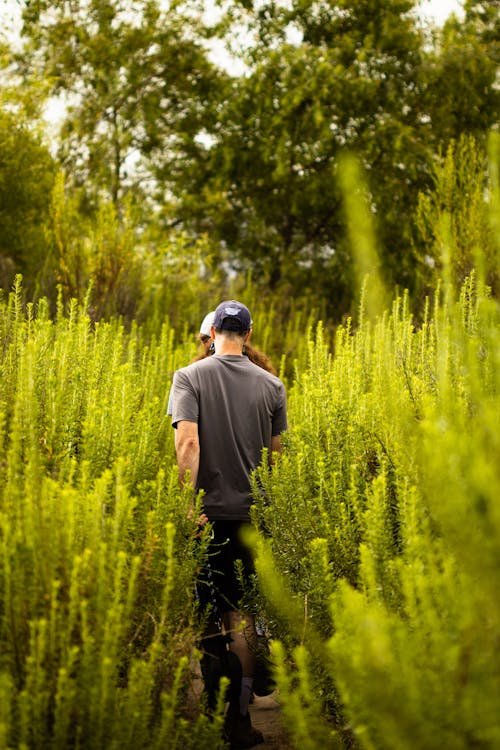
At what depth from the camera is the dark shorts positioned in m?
3.57

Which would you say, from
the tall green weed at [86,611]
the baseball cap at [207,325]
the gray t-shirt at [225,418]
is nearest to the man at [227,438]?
the gray t-shirt at [225,418]

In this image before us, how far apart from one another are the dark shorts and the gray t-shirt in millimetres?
69

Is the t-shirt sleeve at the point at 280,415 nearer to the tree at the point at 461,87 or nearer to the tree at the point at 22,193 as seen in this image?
the tree at the point at 22,193

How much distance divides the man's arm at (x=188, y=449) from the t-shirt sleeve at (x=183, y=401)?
4 cm

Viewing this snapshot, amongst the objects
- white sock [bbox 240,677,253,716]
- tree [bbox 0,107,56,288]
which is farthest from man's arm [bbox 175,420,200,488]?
tree [bbox 0,107,56,288]

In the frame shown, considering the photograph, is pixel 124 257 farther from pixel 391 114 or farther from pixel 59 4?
pixel 59 4

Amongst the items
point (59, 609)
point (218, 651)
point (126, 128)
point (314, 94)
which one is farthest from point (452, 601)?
point (126, 128)

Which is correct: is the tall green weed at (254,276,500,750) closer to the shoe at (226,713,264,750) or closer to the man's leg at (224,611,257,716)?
the man's leg at (224,611,257,716)

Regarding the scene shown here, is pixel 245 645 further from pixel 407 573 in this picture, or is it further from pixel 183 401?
pixel 407 573

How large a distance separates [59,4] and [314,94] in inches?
297

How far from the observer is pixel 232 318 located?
3797mm

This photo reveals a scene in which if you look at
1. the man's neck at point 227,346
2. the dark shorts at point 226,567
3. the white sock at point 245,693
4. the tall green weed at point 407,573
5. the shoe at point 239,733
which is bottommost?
the shoe at point 239,733

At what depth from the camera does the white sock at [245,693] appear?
3.39 m

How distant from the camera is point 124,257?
9.72m
